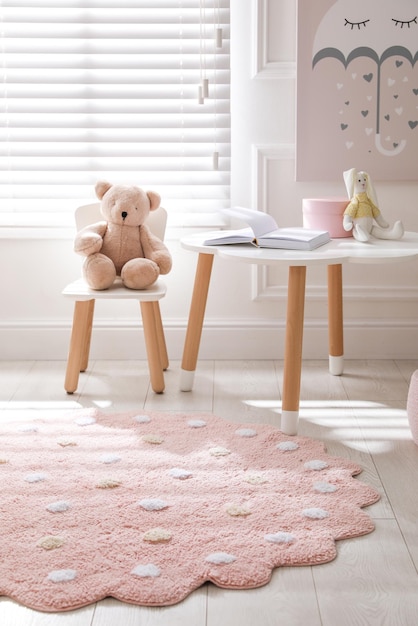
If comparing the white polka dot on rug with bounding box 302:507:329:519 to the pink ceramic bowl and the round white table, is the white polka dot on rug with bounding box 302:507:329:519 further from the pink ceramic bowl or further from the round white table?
the pink ceramic bowl

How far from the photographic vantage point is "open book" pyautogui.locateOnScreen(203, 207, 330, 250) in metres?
2.55

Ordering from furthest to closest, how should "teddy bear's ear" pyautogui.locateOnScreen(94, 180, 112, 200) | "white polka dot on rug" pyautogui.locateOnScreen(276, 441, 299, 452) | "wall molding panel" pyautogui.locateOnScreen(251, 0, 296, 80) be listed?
"wall molding panel" pyautogui.locateOnScreen(251, 0, 296, 80) → "teddy bear's ear" pyautogui.locateOnScreen(94, 180, 112, 200) → "white polka dot on rug" pyautogui.locateOnScreen(276, 441, 299, 452)

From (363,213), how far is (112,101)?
41.0 inches

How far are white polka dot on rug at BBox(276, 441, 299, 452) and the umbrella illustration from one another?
1372mm

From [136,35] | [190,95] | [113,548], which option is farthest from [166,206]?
[113,548]

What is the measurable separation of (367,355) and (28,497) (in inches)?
64.6

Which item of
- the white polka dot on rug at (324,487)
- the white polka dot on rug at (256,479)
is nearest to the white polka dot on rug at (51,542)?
the white polka dot on rug at (256,479)

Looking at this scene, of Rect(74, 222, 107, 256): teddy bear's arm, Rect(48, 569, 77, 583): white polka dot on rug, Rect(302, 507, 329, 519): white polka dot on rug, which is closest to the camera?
Rect(48, 569, 77, 583): white polka dot on rug

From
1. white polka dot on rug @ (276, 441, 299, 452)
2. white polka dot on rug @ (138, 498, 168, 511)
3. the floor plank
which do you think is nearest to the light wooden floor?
the floor plank

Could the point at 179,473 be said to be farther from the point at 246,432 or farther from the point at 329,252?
the point at 329,252

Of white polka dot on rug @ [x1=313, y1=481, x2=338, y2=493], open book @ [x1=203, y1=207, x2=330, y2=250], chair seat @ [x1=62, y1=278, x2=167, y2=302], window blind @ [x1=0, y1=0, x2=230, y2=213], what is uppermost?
window blind @ [x1=0, y1=0, x2=230, y2=213]

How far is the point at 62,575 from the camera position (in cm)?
177

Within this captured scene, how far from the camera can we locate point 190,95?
125 inches

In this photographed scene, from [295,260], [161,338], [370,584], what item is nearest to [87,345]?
[161,338]
